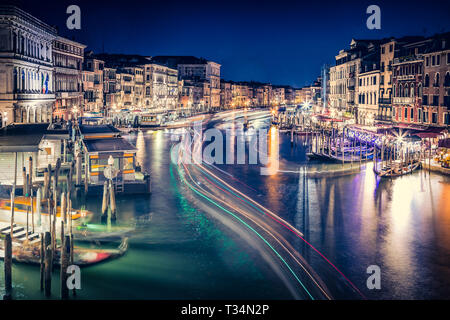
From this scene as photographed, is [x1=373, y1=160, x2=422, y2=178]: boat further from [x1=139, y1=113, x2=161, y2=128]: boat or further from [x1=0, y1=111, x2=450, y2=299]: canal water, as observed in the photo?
[x1=139, y1=113, x2=161, y2=128]: boat

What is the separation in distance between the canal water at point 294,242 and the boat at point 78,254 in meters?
0.38

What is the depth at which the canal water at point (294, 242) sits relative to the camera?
51.8 ft

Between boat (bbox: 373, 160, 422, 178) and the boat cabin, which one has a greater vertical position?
the boat cabin

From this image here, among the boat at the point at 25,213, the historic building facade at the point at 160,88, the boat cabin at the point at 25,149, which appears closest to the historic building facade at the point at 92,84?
the historic building facade at the point at 160,88

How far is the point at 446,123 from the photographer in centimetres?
4309

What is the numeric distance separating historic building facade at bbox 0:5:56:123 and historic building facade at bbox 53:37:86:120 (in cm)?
633

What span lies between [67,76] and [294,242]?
52250mm

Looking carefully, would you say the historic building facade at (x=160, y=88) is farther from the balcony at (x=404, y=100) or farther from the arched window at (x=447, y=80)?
→ the arched window at (x=447, y=80)

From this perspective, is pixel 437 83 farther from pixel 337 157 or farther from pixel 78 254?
pixel 78 254

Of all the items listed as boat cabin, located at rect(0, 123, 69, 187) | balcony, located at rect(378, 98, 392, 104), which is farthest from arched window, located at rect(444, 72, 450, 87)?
boat cabin, located at rect(0, 123, 69, 187)

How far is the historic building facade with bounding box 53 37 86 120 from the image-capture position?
198ft

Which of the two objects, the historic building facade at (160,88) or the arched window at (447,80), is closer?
the arched window at (447,80)

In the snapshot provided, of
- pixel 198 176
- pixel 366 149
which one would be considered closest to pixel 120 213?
pixel 198 176

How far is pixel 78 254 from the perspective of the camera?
18.4m
